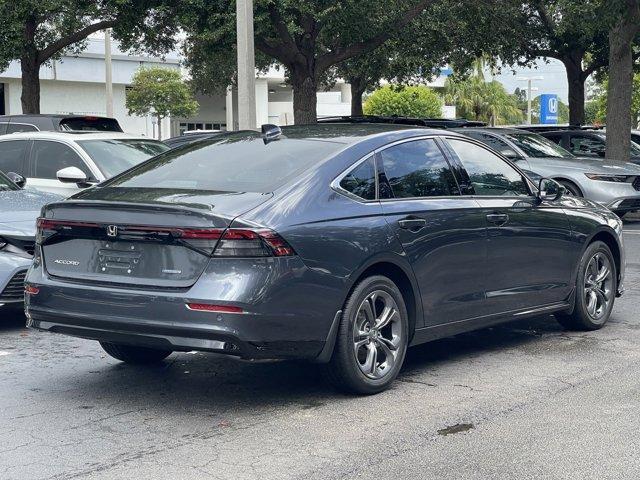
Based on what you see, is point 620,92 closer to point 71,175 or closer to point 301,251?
point 71,175

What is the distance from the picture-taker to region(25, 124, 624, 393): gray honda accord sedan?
5.67m

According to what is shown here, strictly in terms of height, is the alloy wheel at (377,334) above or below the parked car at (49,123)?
below

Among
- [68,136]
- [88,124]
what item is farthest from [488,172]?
[88,124]

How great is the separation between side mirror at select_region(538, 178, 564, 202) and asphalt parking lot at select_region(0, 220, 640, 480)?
3.61 ft

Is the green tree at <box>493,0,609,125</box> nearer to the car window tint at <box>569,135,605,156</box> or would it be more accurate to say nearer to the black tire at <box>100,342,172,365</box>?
the car window tint at <box>569,135,605,156</box>

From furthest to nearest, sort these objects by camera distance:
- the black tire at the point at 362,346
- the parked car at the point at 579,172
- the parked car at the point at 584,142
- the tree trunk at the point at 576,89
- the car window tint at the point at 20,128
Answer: the tree trunk at the point at 576,89
the parked car at the point at 584,142
the parked car at the point at 579,172
the car window tint at the point at 20,128
the black tire at the point at 362,346

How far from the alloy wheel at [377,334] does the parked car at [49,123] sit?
1110 centimetres

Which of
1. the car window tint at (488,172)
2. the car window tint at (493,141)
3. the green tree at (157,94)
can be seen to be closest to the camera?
the car window tint at (488,172)

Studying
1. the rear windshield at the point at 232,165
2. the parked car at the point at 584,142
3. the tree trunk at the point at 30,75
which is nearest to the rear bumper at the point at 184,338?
the rear windshield at the point at 232,165

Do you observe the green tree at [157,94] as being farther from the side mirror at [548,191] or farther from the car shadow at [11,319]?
the side mirror at [548,191]

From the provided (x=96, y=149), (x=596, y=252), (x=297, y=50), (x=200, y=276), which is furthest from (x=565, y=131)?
(x=200, y=276)

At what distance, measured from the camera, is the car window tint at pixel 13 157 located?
12.6 m

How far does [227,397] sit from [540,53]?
2639cm

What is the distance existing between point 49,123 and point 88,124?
0.71 m
